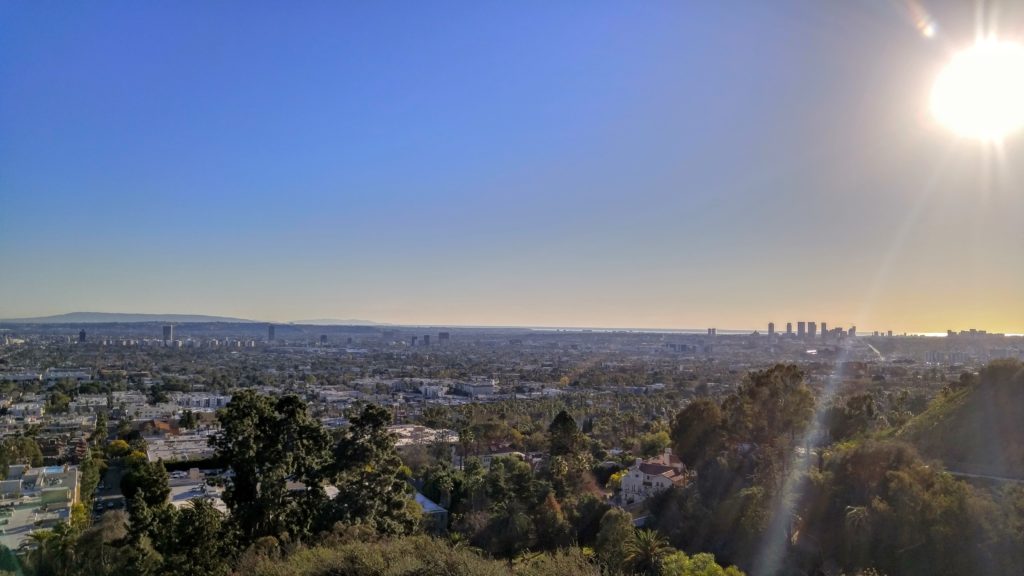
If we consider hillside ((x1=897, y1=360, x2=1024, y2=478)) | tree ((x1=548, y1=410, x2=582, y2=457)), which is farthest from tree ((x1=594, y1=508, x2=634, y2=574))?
hillside ((x1=897, y1=360, x2=1024, y2=478))

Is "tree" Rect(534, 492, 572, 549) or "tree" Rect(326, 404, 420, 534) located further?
"tree" Rect(534, 492, 572, 549)

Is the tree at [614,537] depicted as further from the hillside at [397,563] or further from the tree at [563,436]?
the hillside at [397,563]

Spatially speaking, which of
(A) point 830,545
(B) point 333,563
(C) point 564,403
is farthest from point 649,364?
(B) point 333,563

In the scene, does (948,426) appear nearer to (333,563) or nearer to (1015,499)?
(1015,499)

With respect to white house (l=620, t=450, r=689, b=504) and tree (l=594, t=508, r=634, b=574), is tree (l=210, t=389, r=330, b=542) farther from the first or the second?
white house (l=620, t=450, r=689, b=504)

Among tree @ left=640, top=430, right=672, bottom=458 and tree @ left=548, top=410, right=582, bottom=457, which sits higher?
tree @ left=548, top=410, right=582, bottom=457

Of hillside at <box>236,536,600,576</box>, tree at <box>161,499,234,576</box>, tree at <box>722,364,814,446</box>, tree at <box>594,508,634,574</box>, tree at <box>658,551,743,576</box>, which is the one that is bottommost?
tree at <box>594,508,634,574</box>

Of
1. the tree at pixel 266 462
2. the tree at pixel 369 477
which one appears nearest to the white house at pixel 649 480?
the tree at pixel 369 477
